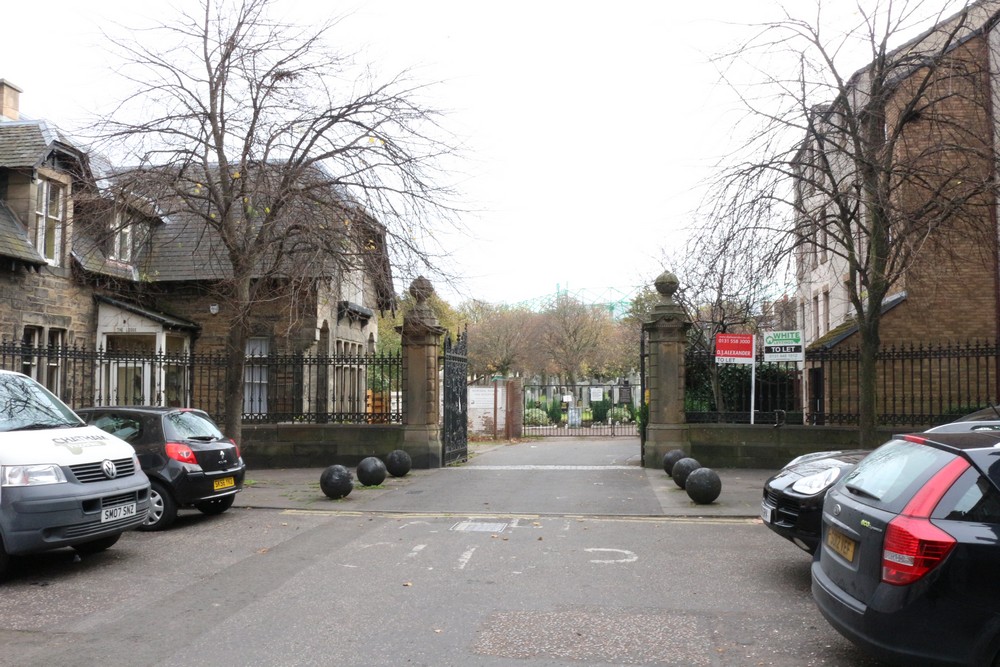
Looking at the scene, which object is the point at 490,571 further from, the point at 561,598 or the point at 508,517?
the point at 508,517

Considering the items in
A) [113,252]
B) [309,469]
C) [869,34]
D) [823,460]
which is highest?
[869,34]

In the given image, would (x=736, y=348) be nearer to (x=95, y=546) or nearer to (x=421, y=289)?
(x=421, y=289)

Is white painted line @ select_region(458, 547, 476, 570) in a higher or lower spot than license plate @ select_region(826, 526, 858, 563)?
lower

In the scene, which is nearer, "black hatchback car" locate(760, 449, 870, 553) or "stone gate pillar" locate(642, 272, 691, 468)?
"black hatchback car" locate(760, 449, 870, 553)

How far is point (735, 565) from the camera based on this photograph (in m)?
7.93

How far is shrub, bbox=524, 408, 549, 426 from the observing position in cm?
3555

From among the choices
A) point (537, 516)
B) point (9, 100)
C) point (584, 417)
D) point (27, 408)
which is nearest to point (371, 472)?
point (537, 516)

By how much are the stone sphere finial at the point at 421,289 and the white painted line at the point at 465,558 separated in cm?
650

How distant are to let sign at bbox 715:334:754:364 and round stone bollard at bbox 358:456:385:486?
6.57m

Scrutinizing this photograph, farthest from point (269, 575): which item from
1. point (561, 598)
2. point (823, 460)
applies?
point (823, 460)

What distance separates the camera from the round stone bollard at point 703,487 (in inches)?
454

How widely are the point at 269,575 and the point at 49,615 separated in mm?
1839

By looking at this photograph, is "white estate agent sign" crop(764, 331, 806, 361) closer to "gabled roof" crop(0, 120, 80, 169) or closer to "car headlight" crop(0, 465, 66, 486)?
"car headlight" crop(0, 465, 66, 486)

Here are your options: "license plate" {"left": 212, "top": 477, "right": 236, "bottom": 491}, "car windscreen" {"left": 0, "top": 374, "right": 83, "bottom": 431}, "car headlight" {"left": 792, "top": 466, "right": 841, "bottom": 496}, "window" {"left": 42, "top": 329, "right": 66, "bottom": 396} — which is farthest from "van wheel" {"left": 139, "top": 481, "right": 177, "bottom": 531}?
"window" {"left": 42, "top": 329, "right": 66, "bottom": 396}
